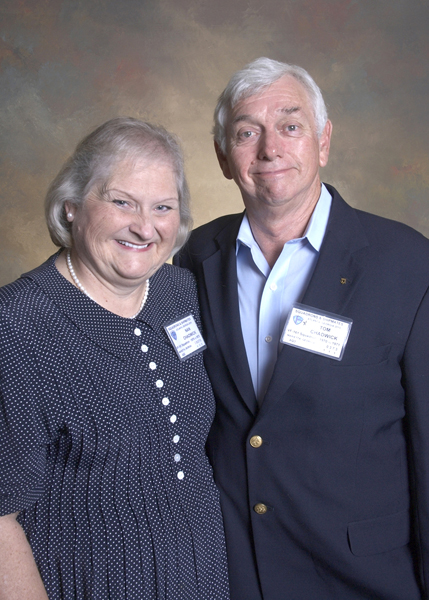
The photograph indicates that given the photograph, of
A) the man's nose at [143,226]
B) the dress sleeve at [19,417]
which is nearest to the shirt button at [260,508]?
the dress sleeve at [19,417]

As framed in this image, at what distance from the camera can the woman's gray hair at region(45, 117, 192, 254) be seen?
1820 mm

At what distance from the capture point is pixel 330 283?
77.0 inches

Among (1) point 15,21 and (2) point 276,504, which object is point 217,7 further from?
(2) point 276,504

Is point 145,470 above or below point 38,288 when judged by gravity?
below

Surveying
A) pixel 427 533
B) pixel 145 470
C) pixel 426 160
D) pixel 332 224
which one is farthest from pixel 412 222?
pixel 145 470

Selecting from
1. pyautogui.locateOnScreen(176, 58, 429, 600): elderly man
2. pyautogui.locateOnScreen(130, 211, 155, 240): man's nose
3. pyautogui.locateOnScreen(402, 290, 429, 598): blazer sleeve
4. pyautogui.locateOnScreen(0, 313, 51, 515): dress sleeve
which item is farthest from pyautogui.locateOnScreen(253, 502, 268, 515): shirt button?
pyautogui.locateOnScreen(130, 211, 155, 240): man's nose

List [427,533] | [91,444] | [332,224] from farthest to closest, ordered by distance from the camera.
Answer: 1. [332,224]
2. [427,533]
3. [91,444]

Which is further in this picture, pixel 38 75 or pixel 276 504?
pixel 38 75

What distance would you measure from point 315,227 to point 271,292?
28 centimetres

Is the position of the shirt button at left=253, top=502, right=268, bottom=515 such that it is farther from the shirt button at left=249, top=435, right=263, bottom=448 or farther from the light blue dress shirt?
the light blue dress shirt

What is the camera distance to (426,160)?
4102 mm

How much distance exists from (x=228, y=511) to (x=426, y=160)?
3.03 m

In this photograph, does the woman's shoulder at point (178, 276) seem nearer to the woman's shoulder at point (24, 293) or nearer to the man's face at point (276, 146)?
the man's face at point (276, 146)

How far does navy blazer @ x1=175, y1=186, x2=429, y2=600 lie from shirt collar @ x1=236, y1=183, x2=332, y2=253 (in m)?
0.09
